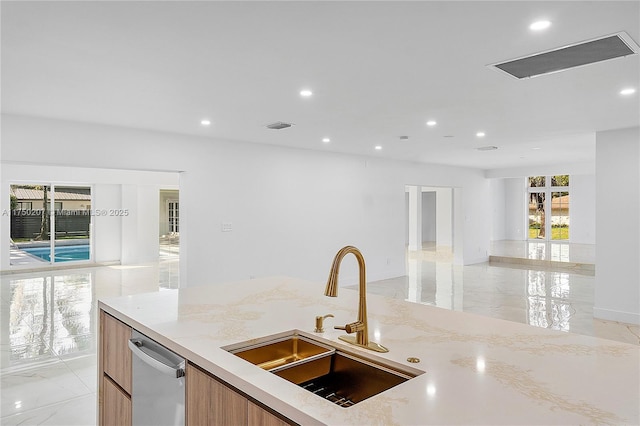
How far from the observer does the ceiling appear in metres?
2.17

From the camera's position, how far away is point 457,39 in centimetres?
249

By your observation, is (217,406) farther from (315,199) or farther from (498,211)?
(498,211)

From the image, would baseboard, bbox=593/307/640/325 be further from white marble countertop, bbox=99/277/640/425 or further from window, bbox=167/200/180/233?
window, bbox=167/200/180/233

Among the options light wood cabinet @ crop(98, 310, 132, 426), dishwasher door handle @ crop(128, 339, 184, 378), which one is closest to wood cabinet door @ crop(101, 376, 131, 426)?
light wood cabinet @ crop(98, 310, 132, 426)

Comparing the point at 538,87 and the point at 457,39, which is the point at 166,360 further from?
the point at 538,87

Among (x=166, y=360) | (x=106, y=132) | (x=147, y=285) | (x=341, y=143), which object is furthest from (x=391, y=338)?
(x=147, y=285)

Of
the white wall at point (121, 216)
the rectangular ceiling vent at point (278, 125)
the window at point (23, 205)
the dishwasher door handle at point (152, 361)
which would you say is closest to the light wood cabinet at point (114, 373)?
the dishwasher door handle at point (152, 361)

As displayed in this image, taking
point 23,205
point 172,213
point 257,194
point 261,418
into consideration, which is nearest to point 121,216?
point 23,205

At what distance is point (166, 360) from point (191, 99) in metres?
2.78

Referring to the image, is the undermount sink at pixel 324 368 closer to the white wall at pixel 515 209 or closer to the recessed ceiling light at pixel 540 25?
the recessed ceiling light at pixel 540 25

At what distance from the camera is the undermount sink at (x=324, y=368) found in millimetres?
1442

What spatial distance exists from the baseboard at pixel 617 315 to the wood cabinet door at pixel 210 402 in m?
5.72

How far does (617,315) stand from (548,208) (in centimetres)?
1083

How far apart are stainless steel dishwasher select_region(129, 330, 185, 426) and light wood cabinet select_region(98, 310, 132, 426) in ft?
0.30
